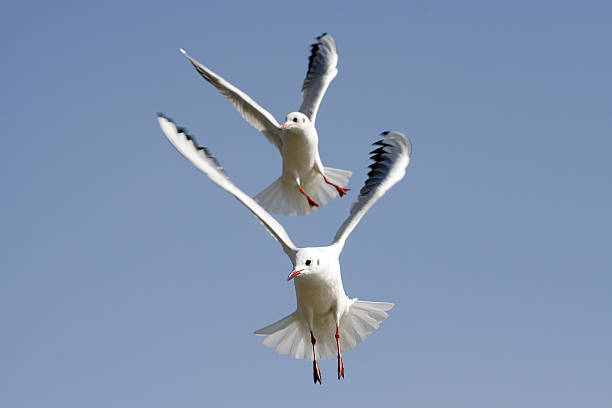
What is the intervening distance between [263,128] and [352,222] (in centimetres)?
332

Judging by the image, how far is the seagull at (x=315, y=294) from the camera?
36.8 feet

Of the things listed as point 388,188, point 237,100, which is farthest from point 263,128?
point 388,188

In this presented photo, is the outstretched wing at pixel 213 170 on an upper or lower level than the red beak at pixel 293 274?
upper

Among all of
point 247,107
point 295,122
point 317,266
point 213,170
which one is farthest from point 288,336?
point 247,107

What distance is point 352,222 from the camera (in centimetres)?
1211

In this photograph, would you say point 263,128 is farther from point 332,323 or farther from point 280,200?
point 332,323

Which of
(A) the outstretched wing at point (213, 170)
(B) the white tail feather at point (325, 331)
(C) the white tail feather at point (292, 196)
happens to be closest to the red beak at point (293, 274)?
(A) the outstretched wing at point (213, 170)

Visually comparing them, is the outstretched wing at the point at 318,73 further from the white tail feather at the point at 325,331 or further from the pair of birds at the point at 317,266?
the white tail feather at the point at 325,331

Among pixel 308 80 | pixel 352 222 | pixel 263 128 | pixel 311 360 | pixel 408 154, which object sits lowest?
pixel 311 360

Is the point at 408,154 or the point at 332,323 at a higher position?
the point at 408,154

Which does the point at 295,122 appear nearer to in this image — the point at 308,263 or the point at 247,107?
the point at 247,107

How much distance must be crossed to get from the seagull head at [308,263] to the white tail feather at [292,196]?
3.78 metres

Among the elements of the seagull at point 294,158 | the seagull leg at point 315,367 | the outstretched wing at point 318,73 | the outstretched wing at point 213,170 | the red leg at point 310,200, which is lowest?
the seagull leg at point 315,367

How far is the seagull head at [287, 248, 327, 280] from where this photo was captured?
36.1 feet
